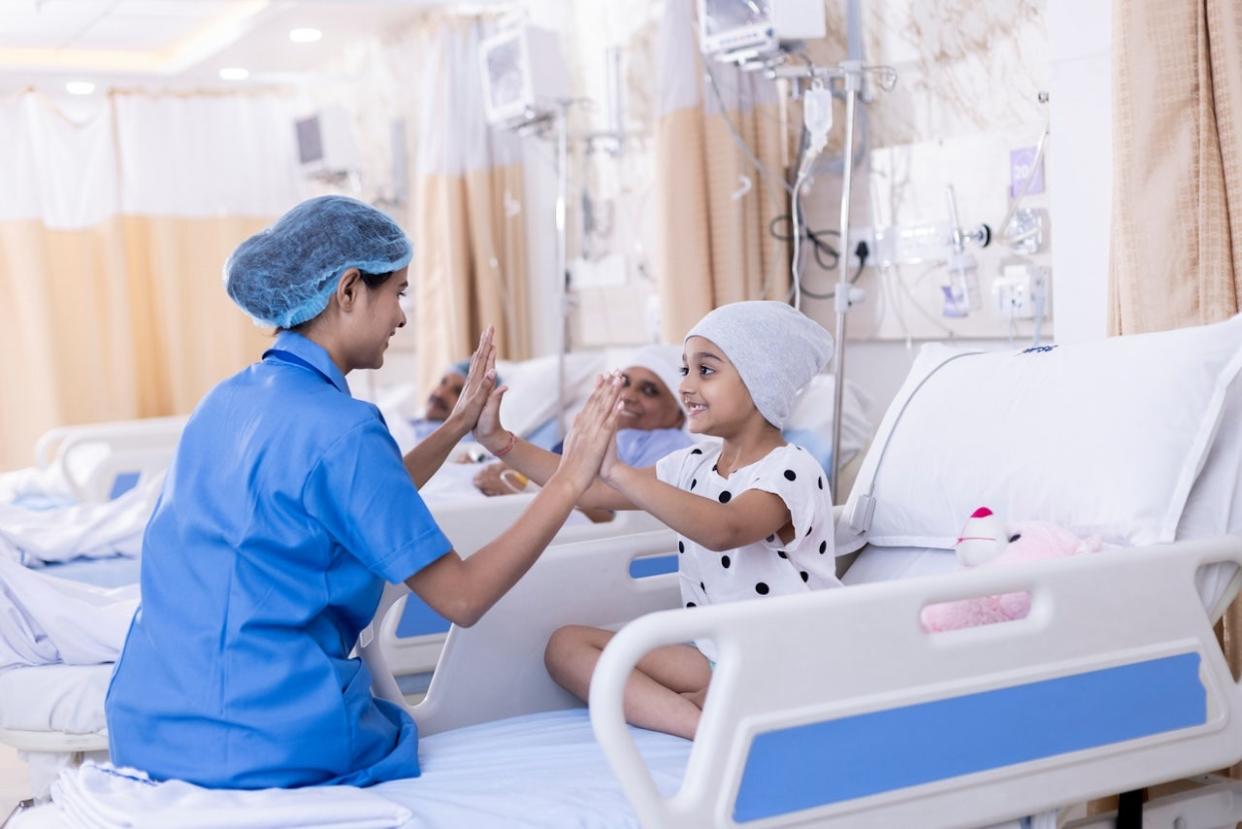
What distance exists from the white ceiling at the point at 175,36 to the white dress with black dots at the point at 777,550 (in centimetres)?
365

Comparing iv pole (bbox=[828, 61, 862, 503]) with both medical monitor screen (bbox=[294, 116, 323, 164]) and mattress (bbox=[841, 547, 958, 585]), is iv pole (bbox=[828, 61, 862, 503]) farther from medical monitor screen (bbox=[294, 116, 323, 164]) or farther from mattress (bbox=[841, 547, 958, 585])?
medical monitor screen (bbox=[294, 116, 323, 164])

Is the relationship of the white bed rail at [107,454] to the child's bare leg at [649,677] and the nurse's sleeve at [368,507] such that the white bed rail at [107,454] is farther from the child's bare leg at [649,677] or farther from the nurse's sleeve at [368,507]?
the nurse's sleeve at [368,507]

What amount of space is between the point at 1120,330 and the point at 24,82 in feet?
17.9

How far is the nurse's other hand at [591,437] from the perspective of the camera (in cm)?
159

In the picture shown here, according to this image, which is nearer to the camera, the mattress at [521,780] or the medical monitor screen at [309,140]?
the mattress at [521,780]

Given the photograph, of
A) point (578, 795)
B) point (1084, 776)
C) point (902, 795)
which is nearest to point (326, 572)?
point (578, 795)

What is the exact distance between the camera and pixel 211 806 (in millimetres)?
1412

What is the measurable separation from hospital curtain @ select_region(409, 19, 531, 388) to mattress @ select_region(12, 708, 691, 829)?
3266mm

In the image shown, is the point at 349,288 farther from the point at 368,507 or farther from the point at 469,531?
the point at 469,531

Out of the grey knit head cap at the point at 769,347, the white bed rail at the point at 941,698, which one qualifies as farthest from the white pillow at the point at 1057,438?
the grey knit head cap at the point at 769,347

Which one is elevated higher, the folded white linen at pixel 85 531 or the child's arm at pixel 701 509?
the child's arm at pixel 701 509

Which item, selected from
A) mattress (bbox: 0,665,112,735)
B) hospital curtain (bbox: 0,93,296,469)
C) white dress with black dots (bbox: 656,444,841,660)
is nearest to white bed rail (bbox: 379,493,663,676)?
white dress with black dots (bbox: 656,444,841,660)

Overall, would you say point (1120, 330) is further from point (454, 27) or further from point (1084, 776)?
point (454, 27)

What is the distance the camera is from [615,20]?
177 inches
